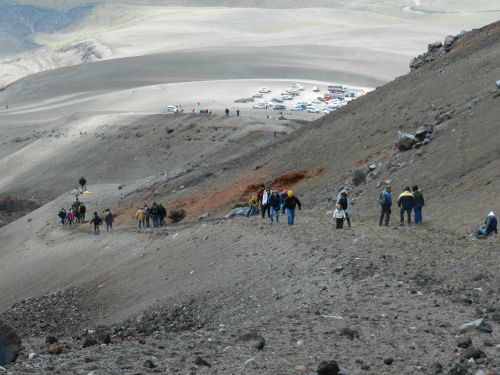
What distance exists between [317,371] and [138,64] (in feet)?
451

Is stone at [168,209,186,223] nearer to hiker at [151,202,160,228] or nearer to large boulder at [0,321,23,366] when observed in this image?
hiker at [151,202,160,228]

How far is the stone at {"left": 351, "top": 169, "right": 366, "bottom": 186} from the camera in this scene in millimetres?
28578

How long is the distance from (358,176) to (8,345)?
1801cm

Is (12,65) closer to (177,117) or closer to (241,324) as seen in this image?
(177,117)

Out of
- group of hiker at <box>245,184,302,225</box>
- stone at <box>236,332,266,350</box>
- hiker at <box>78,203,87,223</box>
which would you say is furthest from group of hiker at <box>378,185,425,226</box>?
hiker at <box>78,203,87,223</box>

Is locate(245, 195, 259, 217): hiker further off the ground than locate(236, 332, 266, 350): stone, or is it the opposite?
locate(245, 195, 259, 217): hiker

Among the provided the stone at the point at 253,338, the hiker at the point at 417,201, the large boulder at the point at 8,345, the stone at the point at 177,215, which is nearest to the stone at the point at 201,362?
the stone at the point at 253,338

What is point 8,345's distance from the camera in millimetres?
12586

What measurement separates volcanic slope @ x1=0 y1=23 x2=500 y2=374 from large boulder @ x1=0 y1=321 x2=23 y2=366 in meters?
0.29

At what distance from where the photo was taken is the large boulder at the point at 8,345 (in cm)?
1243

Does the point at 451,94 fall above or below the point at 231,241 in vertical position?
above

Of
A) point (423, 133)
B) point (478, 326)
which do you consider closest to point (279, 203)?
point (423, 133)

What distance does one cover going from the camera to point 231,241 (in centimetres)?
2072

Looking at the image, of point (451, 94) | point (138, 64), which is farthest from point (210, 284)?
point (138, 64)
